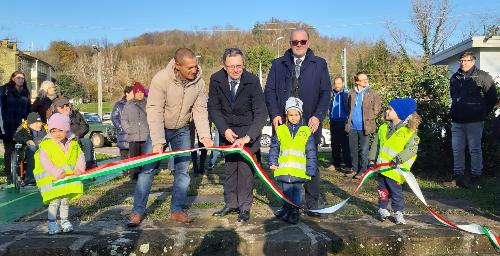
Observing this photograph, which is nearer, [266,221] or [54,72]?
[266,221]

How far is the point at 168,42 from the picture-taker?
10950 cm

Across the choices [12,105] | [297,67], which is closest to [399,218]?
[297,67]

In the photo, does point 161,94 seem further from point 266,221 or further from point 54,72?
point 54,72

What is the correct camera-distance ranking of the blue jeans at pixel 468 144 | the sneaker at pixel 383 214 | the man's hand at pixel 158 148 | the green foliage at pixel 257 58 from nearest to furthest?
the man's hand at pixel 158 148 < the sneaker at pixel 383 214 < the blue jeans at pixel 468 144 < the green foliage at pixel 257 58

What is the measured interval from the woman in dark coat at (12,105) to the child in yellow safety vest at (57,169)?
156 inches

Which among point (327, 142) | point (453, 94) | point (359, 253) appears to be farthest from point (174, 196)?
point (327, 142)

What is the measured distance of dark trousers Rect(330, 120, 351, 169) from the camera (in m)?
9.79

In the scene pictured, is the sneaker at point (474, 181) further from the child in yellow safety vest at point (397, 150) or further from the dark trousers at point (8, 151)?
the dark trousers at point (8, 151)

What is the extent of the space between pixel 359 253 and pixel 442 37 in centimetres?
3427

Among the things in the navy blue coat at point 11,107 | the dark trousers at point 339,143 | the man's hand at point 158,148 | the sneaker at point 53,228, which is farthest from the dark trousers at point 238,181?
the navy blue coat at point 11,107

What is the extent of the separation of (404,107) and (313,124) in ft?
3.25

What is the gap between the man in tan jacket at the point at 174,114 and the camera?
509 cm

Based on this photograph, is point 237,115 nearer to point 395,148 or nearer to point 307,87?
point 307,87

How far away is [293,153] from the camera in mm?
5289
